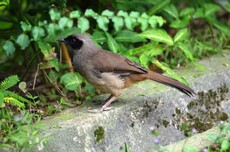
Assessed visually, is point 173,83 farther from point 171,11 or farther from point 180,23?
point 171,11

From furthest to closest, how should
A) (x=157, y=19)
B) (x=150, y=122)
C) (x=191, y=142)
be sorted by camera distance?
(x=157, y=19)
(x=150, y=122)
(x=191, y=142)

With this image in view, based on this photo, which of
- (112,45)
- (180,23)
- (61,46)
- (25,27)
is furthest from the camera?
(180,23)

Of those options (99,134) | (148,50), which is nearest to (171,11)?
(148,50)

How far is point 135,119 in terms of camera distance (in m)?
5.46

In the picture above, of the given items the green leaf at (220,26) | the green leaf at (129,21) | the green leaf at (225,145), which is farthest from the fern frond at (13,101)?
the green leaf at (220,26)

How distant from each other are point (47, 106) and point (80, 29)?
0.95 meters

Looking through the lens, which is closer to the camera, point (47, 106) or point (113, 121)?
point (113, 121)

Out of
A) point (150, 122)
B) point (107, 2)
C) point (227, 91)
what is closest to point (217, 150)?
point (150, 122)

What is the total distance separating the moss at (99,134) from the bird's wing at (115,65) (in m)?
0.72

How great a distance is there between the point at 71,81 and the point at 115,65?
680mm

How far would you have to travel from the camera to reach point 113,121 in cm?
528

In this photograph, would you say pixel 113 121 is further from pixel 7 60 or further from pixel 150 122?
pixel 7 60

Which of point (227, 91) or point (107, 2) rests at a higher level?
point (107, 2)

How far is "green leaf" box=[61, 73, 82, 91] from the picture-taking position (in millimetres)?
5930
